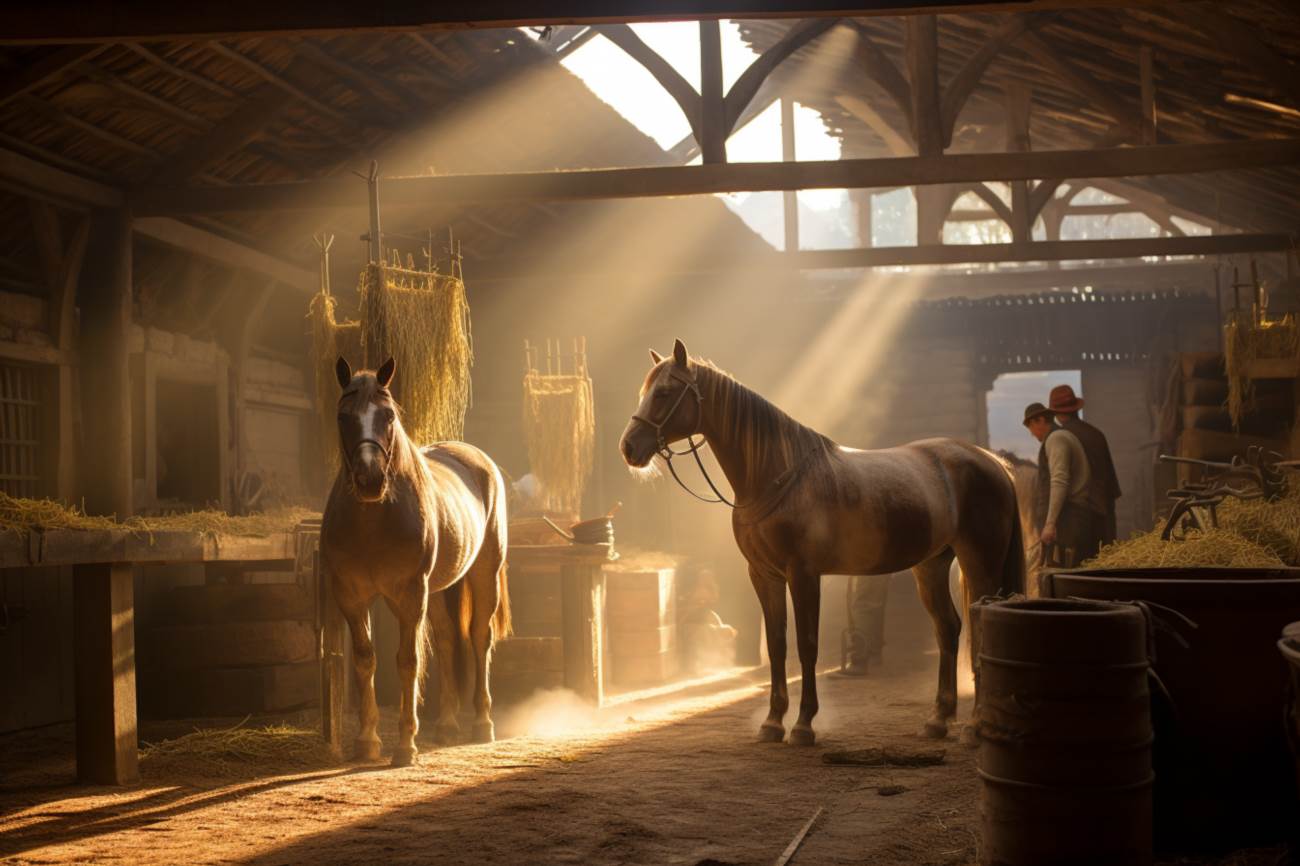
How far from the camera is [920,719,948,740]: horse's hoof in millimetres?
7527

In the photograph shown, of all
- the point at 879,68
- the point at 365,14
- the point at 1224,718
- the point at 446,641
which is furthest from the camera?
the point at 879,68

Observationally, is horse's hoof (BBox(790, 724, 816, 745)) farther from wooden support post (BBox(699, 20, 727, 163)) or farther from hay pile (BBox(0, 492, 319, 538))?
wooden support post (BBox(699, 20, 727, 163))

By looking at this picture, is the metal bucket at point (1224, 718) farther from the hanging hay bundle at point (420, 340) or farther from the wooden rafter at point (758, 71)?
the wooden rafter at point (758, 71)

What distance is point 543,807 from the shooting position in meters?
5.71

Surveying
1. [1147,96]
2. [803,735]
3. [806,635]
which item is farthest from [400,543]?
[1147,96]

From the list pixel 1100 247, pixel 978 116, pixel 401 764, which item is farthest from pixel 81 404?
pixel 978 116

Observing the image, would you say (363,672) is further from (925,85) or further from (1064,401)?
(925,85)

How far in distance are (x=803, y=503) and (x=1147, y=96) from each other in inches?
205

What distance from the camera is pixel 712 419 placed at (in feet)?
24.6

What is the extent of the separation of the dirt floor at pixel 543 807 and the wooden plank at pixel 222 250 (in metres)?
4.09

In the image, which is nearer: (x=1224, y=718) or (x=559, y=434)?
(x=1224, y=718)

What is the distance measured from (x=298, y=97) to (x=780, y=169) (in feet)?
12.0

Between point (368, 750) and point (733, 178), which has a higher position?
point (733, 178)

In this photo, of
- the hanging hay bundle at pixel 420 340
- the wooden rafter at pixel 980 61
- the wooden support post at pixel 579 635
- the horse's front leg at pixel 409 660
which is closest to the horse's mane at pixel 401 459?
the horse's front leg at pixel 409 660
